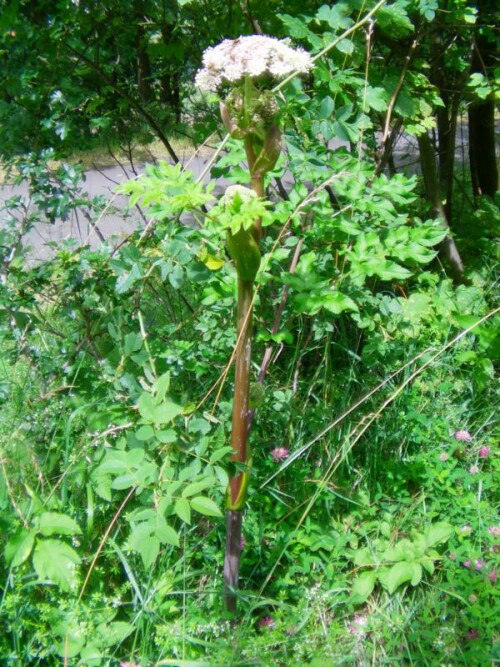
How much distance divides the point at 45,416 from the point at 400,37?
7.07 feet

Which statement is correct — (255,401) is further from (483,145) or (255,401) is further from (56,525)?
(483,145)

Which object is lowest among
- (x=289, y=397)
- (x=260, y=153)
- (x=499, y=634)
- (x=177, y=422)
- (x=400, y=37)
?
(x=499, y=634)

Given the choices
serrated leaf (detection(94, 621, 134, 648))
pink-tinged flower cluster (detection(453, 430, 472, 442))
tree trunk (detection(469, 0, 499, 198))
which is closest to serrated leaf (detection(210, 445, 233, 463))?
serrated leaf (detection(94, 621, 134, 648))

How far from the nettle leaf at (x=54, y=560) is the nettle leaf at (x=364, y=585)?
882 mm

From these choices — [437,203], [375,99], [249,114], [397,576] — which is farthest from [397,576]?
[437,203]

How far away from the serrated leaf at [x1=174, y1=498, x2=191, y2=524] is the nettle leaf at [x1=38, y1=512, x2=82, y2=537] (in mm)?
275

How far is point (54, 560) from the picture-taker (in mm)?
1682

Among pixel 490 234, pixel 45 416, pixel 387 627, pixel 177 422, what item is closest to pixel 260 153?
pixel 177 422

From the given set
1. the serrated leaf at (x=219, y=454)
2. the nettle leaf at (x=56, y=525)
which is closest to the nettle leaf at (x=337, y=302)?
the serrated leaf at (x=219, y=454)

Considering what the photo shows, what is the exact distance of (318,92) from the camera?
254 cm

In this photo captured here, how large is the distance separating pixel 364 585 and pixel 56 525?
3.18ft

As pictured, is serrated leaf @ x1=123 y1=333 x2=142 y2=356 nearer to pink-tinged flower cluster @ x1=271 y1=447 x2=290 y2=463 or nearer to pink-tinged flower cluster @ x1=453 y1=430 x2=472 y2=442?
pink-tinged flower cluster @ x1=271 y1=447 x2=290 y2=463

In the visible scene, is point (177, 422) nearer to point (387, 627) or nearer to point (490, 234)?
point (387, 627)

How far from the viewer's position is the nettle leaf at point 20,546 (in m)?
1.68
